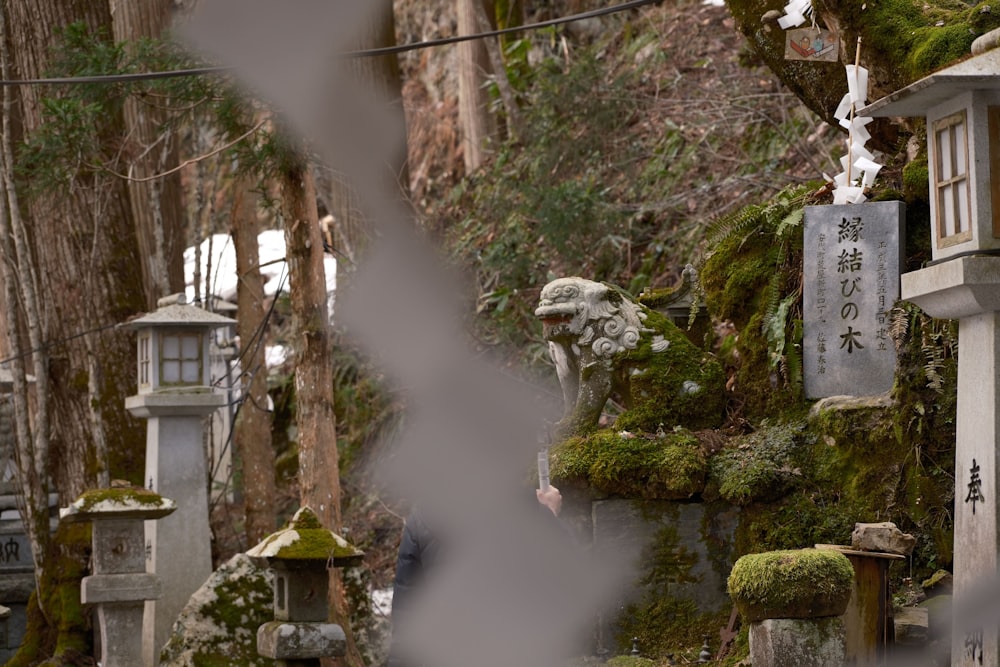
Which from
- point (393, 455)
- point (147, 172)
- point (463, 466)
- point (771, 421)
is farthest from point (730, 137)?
point (463, 466)

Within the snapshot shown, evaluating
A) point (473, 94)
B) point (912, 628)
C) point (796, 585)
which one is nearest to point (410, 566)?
point (796, 585)

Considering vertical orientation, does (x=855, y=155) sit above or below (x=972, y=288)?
above

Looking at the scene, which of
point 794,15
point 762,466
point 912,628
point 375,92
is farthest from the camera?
→ point 375,92

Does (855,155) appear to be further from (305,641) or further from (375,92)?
(375,92)

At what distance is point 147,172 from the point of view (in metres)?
13.3

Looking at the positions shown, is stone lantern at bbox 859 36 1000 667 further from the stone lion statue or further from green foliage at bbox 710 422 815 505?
the stone lion statue

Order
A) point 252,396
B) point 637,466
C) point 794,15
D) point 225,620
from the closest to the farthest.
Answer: point 637,466 → point 794,15 → point 225,620 → point 252,396

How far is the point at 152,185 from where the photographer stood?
42.5ft

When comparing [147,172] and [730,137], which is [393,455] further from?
[730,137]

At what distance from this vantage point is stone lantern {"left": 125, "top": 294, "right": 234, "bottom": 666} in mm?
10211

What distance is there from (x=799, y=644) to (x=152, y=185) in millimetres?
9073

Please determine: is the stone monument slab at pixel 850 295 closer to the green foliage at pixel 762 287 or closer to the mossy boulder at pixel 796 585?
the green foliage at pixel 762 287

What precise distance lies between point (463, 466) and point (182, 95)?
5.24 metres

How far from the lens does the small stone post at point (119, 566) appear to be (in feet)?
29.3
